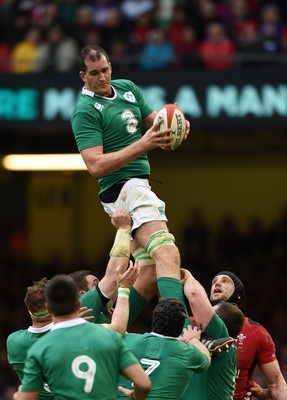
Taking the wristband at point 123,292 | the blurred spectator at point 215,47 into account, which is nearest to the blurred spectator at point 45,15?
the blurred spectator at point 215,47

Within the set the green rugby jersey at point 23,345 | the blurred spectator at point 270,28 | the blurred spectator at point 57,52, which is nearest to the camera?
the green rugby jersey at point 23,345

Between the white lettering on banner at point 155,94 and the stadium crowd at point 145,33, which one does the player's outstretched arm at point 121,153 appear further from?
the stadium crowd at point 145,33

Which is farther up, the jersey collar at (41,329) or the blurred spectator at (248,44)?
the blurred spectator at (248,44)

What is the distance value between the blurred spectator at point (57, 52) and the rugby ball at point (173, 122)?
899 cm

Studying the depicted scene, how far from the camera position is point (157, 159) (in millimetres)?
22812

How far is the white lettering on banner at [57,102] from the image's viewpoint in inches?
654

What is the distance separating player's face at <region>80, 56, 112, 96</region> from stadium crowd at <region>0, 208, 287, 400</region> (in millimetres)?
9376

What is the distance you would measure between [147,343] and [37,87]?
31.2 feet

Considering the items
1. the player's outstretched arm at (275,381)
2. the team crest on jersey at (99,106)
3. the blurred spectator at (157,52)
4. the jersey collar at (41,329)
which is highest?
the blurred spectator at (157,52)

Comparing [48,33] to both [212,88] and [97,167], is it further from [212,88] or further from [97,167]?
[97,167]

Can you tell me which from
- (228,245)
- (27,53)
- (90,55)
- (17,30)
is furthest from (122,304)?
(228,245)

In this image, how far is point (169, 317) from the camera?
7566 millimetres

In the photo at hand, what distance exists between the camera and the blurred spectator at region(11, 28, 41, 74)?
56.1 feet

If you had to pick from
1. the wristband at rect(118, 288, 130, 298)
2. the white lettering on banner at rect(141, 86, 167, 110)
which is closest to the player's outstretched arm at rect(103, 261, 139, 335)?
the wristband at rect(118, 288, 130, 298)
